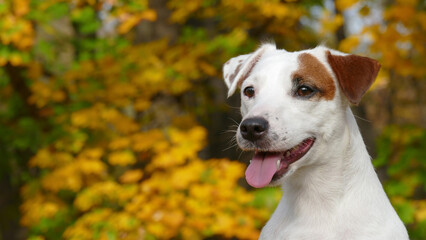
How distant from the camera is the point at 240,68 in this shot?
378 centimetres

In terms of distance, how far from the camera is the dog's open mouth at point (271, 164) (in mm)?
2896

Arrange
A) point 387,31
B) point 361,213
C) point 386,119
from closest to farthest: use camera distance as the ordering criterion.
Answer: point 361,213 < point 387,31 < point 386,119

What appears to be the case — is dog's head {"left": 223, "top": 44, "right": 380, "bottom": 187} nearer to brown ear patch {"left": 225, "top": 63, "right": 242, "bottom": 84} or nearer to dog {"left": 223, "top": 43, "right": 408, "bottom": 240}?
dog {"left": 223, "top": 43, "right": 408, "bottom": 240}

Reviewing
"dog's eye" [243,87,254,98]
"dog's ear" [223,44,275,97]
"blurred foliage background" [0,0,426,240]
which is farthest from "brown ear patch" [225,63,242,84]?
"blurred foliage background" [0,0,426,240]

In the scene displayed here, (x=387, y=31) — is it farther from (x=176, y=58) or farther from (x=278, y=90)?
(x=278, y=90)

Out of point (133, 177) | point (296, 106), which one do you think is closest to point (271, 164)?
point (296, 106)

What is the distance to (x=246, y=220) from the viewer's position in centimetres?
552

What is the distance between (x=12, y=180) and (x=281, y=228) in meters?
6.16

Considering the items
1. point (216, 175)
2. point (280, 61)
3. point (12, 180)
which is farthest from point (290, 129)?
point (12, 180)

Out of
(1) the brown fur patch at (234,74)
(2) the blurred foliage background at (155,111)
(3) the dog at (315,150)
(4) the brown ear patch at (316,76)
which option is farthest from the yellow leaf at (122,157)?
(4) the brown ear patch at (316,76)

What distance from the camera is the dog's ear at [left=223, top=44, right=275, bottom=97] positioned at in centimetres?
368

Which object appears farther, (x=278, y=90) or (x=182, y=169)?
(x=182, y=169)

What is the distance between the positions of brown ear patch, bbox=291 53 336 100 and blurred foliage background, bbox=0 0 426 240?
7.99ft

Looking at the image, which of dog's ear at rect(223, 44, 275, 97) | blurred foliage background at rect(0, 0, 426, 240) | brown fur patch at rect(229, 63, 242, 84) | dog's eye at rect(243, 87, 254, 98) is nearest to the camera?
dog's eye at rect(243, 87, 254, 98)
